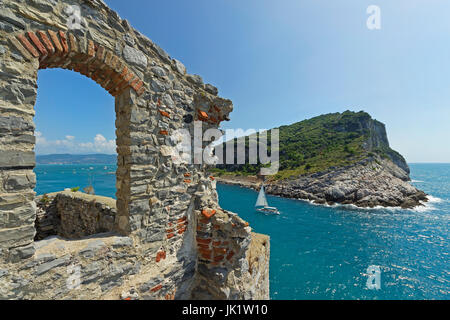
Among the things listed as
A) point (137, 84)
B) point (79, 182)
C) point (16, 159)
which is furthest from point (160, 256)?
Answer: point (79, 182)

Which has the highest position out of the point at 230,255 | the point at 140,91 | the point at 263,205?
the point at 140,91

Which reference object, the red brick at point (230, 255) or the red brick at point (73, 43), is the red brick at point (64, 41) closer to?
the red brick at point (73, 43)

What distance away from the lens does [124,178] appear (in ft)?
10.0

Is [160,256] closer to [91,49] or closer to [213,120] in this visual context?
[213,120]

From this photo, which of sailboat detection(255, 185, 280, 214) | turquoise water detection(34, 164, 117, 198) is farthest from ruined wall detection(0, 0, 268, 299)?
sailboat detection(255, 185, 280, 214)

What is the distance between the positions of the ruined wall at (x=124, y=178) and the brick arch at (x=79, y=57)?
0.01 m

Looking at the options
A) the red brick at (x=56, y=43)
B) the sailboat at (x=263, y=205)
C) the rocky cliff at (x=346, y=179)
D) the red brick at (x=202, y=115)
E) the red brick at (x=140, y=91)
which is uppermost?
the red brick at (x=56, y=43)

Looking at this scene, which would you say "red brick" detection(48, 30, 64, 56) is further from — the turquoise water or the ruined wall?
the turquoise water

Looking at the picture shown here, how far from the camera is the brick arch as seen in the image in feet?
6.79

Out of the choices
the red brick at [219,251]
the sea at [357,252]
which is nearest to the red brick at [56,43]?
the red brick at [219,251]

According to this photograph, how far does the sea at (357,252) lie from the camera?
12581 mm

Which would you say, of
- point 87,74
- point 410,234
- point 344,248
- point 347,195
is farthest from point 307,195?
point 87,74

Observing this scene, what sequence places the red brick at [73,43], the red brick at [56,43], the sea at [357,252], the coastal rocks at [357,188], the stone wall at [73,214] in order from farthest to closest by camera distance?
the coastal rocks at [357,188] < the sea at [357,252] < the stone wall at [73,214] < the red brick at [73,43] < the red brick at [56,43]

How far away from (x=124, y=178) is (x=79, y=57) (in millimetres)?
1773
